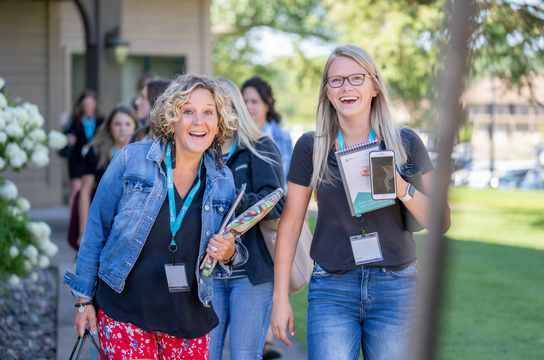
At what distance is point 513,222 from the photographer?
1608 centimetres

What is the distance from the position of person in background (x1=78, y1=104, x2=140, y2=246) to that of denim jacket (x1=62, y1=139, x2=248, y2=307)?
7.39ft

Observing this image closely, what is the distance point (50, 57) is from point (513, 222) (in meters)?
13.2

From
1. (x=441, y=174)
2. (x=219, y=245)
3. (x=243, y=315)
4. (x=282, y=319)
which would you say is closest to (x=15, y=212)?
(x=243, y=315)

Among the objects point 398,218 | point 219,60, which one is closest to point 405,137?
point 398,218

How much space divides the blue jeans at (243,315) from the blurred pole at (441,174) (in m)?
2.59

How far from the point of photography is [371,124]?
2.59 metres

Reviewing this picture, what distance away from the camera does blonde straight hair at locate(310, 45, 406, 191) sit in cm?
247

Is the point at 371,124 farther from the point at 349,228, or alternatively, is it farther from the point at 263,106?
the point at 263,106

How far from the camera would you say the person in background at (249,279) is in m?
3.13

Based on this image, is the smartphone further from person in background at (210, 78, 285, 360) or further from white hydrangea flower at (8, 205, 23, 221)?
white hydrangea flower at (8, 205, 23, 221)

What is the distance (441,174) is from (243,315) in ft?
8.87

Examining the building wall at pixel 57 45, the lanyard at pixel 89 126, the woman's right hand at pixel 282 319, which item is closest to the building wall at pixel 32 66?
the building wall at pixel 57 45

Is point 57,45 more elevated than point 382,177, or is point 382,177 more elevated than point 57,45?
point 57,45

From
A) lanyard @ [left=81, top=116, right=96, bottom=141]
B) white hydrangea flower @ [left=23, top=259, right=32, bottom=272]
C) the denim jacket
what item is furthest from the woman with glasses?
lanyard @ [left=81, top=116, right=96, bottom=141]
